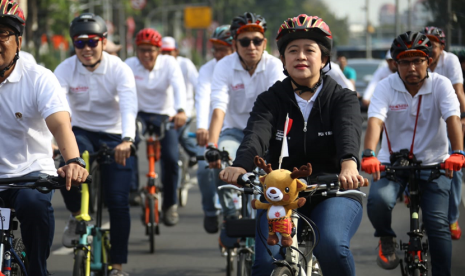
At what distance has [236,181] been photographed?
434 centimetres

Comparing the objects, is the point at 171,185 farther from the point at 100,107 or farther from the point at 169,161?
the point at 100,107

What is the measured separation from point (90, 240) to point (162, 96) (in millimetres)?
4124

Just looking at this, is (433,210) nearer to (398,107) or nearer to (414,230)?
(414,230)

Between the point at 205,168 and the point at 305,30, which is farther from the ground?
the point at 305,30

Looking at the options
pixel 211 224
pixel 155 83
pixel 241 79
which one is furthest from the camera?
pixel 155 83

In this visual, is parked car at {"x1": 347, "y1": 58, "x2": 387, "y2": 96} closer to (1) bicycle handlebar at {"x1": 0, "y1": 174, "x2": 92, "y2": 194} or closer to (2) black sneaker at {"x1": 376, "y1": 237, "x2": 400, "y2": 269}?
(2) black sneaker at {"x1": 376, "y1": 237, "x2": 400, "y2": 269}

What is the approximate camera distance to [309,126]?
4.66m

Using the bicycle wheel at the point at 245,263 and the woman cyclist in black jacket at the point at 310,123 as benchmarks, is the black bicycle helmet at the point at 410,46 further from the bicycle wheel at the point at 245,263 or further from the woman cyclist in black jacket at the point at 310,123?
the bicycle wheel at the point at 245,263

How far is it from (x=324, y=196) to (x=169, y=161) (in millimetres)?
5322

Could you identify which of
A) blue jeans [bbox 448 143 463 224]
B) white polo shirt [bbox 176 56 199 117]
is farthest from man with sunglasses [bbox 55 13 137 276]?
white polo shirt [bbox 176 56 199 117]

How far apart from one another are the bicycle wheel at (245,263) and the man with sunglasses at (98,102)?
1.07 m

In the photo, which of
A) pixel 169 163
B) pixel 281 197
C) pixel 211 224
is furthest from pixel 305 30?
pixel 169 163

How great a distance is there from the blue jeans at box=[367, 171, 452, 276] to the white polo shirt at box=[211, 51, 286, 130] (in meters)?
1.56

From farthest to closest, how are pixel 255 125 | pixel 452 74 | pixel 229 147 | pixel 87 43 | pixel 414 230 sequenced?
1. pixel 452 74
2. pixel 229 147
3. pixel 87 43
4. pixel 414 230
5. pixel 255 125
